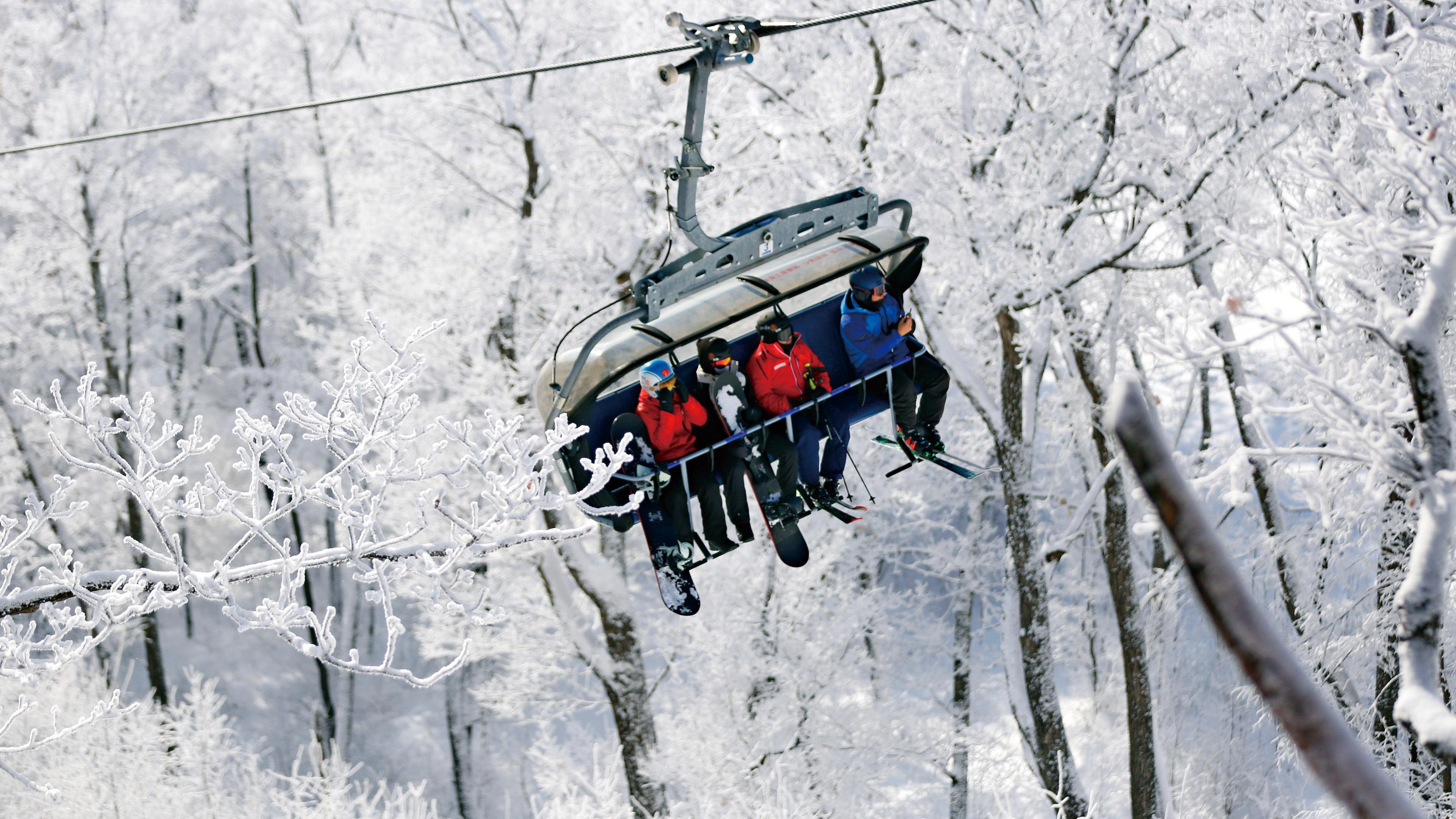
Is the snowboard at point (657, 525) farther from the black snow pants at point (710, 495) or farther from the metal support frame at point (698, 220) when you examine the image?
the metal support frame at point (698, 220)

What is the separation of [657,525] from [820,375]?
1.37 meters

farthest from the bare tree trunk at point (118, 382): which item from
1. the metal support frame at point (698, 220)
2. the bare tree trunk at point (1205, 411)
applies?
the bare tree trunk at point (1205, 411)

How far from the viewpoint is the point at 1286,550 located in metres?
11.1

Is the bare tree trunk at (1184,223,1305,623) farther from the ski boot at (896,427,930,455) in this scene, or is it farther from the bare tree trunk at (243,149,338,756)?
the bare tree trunk at (243,149,338,756)

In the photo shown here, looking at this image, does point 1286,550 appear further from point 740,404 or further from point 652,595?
point 652,595

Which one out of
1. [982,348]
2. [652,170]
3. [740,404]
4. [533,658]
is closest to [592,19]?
[652,170]

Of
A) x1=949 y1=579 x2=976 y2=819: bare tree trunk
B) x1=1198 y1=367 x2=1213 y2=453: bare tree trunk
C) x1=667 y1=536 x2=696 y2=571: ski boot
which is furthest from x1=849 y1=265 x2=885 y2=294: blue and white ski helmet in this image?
x1=949 y1=579 x2=976 y2=819: bare tree trunk

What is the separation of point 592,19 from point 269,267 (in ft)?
41.1

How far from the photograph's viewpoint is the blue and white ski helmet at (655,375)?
6711 mm

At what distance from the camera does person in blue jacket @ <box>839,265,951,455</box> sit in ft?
24.4

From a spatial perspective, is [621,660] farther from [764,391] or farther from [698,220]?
[698,220]

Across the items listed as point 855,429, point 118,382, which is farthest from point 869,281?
point 118,382

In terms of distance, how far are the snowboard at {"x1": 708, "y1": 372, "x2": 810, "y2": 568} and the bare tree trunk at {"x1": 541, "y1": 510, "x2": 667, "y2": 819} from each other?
242 inches

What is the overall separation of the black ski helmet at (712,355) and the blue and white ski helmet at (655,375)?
38 centimetres
